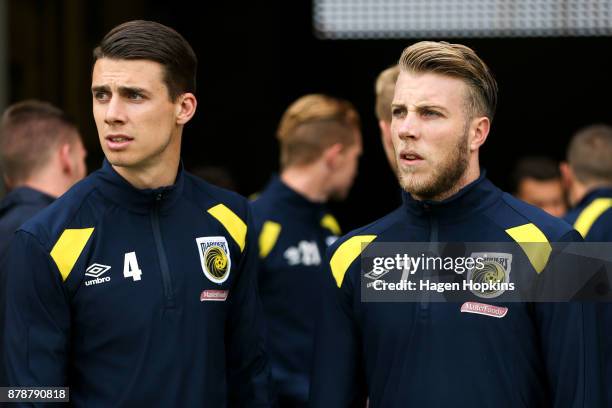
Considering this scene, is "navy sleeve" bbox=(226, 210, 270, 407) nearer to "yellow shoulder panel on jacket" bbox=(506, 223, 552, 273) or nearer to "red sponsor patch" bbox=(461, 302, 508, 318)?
"red sponsor patch" bbox=(461, 302, 508, 318)

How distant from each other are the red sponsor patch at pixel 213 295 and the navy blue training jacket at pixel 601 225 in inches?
40.7

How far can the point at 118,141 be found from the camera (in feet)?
9.68

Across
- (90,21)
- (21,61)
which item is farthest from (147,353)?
(90,21)

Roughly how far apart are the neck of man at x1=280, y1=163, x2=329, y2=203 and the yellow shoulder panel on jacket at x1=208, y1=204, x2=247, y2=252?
5.58 ft

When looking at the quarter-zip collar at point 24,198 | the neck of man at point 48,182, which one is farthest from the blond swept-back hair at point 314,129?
the quarter-zip collar at point 24,198

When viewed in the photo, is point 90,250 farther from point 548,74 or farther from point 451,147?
point 548,74

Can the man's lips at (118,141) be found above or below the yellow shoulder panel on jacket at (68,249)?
above

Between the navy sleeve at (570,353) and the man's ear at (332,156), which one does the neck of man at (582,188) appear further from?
the navy sleeve at (570,353)

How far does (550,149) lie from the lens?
23.6 ft

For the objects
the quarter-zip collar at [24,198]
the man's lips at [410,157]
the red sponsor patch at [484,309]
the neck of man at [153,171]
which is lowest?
the red sponsor patch at [484,309]

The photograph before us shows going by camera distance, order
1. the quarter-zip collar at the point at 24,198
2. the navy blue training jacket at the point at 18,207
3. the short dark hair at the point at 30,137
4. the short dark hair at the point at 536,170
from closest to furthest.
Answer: the navy blue training jacket at the point at 18,207 → the quarter-zip collar at the point at 24,198 → the short dark hair at the point at 30,137 → the short dark hair at the point at 536,170

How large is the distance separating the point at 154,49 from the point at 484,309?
44.5 inches

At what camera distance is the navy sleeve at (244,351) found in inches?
124

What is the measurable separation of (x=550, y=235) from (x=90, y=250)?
3.96 ft
